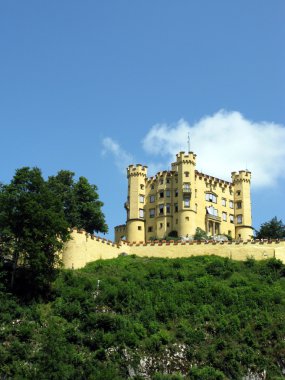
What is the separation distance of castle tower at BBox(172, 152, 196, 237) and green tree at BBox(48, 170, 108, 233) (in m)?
12.6

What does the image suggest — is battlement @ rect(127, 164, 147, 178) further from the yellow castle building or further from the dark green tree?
the dark green tree

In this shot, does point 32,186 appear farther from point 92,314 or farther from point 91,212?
point 91,212

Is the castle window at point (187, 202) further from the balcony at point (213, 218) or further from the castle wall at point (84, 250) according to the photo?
the castle wall at point (84, 250)

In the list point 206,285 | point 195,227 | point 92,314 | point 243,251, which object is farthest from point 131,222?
point 92,314

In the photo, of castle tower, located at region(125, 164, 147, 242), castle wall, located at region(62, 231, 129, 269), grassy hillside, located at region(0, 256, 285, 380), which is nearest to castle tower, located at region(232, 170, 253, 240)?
castle tower, located at region(125, 164, 147, 242)

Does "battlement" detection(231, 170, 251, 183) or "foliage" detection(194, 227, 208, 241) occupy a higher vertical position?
"battlement" detection(231, 170, 251, 183)

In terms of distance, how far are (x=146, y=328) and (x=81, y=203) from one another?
30.0 meters

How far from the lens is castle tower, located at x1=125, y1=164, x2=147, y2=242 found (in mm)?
90938

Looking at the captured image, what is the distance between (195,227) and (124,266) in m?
25.6

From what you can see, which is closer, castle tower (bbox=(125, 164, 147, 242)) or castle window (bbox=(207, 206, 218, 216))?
castle tower (bbox=(125, 164, 147, 242))

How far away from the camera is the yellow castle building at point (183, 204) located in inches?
3524

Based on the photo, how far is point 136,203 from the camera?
9181cm

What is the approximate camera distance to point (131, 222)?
300 ft

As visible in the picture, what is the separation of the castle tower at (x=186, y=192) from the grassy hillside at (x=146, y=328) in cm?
2605
